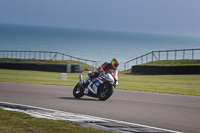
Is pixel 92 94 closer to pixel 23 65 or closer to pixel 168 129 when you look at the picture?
pixel 168 129

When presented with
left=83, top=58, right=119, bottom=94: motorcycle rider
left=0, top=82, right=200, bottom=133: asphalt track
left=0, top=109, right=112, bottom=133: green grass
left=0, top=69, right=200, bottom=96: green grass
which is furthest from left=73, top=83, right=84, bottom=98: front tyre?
left=0, top=69, right=200, bottom=96: green grass

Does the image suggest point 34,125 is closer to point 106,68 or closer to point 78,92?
point 106,68

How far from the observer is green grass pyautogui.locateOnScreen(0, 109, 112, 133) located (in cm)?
707

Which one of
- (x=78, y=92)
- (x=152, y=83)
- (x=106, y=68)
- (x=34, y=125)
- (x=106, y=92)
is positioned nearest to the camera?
(x=34, y=125)

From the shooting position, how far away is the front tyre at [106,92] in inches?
474

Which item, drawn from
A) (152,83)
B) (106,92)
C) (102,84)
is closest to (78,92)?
(102,84)

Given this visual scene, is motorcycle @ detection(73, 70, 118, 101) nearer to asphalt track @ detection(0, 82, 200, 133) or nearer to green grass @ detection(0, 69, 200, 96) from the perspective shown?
asphalt track @ detection(0, 82, 200, 133)

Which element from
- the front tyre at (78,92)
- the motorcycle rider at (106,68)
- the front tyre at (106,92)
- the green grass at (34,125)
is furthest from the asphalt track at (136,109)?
the green grass at (34,125)

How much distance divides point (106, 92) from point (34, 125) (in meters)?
4.94

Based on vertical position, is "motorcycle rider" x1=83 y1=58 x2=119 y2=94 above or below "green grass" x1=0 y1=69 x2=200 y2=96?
above

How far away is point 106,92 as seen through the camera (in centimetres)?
1223

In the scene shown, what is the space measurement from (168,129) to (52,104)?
15.0ft

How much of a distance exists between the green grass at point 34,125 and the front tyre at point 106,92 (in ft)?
12.6

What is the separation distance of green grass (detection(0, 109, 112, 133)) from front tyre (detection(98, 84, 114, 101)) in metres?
3.85
